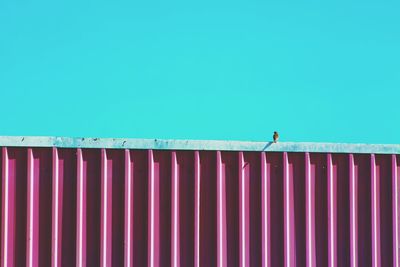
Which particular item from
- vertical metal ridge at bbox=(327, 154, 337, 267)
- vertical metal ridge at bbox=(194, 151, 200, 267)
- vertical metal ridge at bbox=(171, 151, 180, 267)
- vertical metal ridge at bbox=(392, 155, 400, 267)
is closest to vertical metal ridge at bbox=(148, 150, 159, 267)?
vertical metal ridge at bbox=(171, 151, 180, 267)

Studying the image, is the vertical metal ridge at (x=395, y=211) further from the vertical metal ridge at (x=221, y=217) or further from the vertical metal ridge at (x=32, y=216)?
the vertical metal ridge at (x=32, y=216)

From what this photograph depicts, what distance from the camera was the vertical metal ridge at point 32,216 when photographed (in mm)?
5477

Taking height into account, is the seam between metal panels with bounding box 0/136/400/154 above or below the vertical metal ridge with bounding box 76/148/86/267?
above

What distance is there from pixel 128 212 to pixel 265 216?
1.34m

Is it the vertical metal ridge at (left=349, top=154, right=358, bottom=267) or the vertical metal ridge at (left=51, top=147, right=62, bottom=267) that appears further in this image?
the vertical metal ridge at (left=349, top=154, right=358, bottom=267)

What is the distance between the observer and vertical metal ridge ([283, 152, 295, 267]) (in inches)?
232

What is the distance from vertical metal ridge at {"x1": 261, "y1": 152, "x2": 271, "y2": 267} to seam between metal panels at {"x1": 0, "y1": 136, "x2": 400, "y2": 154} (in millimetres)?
207

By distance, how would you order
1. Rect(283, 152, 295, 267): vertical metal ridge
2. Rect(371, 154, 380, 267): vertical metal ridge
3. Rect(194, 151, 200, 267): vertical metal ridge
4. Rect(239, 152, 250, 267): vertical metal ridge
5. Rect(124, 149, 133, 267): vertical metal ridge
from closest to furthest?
Rect(124, 149, 133, 267): vertical metal ridge, Rect(194, 151, 200, 267): vertical metal ridge, Rect(239, 152, 250, 267): vertical metal ridge, Rect(283, 152, 295, 267): vertical metal ridge, Rect(371, 154, 380, 267): vertical metal ridge

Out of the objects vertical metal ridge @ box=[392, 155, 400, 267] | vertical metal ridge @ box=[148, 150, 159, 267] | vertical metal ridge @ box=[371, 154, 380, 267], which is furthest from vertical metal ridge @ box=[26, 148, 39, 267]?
vertical metal ridge @ box=[392, 155, 400, 267]

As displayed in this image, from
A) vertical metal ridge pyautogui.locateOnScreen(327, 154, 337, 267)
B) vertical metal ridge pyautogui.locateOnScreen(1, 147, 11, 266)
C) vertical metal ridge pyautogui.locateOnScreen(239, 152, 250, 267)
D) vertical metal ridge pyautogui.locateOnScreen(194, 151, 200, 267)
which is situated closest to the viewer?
vertical metal ridge pyautogui.locateOnScreen(1, 147, 11, 266)

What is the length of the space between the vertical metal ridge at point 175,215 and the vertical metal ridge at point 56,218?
1.05 meters

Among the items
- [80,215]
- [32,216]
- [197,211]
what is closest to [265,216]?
[197,211]

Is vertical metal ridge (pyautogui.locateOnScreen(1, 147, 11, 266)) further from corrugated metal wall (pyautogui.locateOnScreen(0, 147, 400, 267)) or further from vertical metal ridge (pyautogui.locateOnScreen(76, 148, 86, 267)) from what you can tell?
vertical metal ridge (pyautogui.locateOnScreen(76, 148, 86, 267))

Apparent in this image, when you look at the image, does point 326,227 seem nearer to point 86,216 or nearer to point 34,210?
point 86,216
